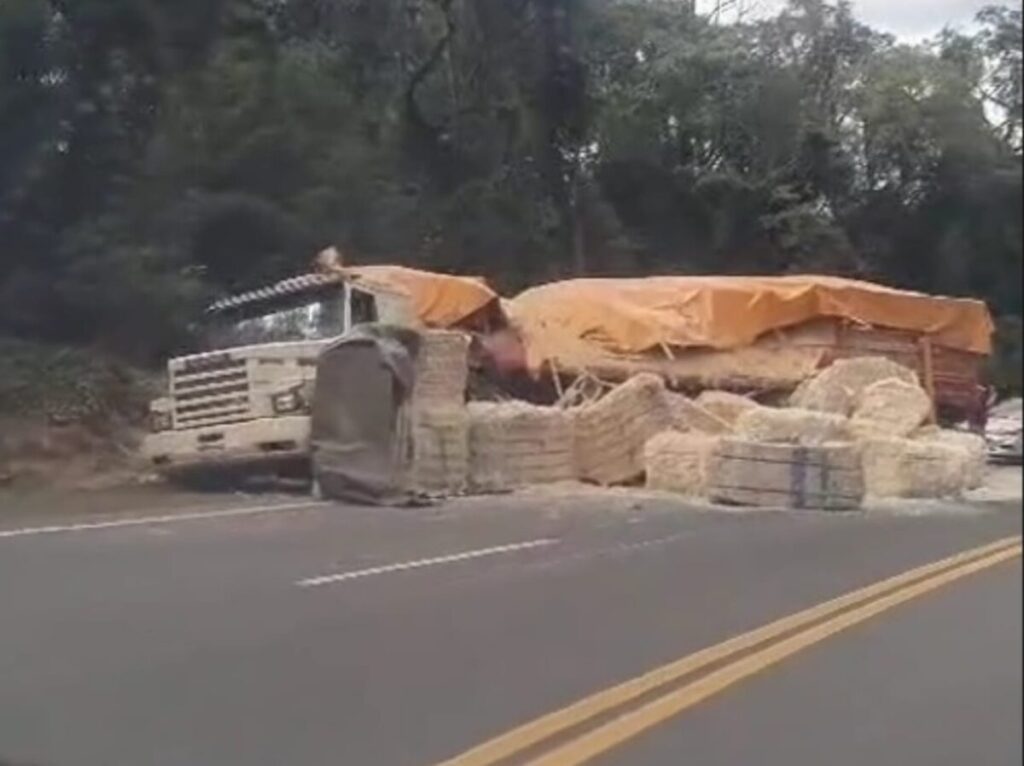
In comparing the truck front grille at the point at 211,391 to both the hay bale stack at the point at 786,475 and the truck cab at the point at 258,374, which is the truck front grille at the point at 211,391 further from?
the hay bale stack at the point at 786,475

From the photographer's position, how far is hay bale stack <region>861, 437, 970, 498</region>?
3.17 m

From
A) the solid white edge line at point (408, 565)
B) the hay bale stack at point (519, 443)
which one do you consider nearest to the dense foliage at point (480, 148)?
the hay bale stack at point (519, 443)

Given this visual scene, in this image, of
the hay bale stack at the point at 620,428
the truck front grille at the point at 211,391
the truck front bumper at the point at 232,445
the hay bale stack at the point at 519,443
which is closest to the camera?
the hay bale stack at the point at 620,428

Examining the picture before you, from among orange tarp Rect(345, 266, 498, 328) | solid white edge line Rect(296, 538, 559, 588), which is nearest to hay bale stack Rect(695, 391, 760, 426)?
orange tarp Rect(345, 266, 498, 328)

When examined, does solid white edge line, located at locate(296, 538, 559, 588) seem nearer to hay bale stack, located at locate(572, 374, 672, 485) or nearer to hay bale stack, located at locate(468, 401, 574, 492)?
hay bale stack, located at locate(468, 401, 574, 492)

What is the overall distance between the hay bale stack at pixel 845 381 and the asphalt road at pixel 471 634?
219 mm

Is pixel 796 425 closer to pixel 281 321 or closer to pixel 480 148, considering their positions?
pixel 480 148

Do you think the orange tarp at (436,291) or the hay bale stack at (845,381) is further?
the orange tarp at (436,291)

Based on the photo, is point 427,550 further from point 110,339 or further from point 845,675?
point 845,675

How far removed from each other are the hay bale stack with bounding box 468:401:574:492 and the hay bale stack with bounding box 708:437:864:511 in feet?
1.02

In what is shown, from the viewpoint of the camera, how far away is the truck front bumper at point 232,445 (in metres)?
4.57

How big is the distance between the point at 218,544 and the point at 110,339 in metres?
0.54

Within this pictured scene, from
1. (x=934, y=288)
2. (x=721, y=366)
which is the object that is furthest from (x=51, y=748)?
(x=934, y=288)

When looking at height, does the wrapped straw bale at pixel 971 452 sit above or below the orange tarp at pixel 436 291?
below
